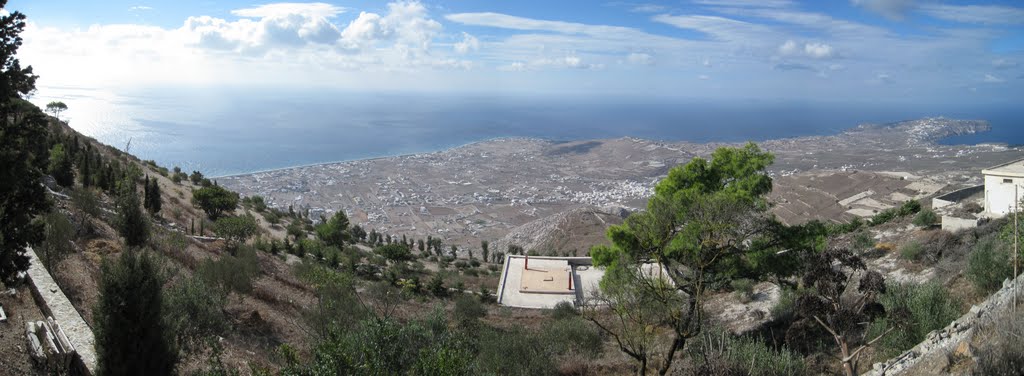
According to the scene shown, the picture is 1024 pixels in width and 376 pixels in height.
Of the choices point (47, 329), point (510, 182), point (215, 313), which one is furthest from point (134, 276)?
point (510, 182)

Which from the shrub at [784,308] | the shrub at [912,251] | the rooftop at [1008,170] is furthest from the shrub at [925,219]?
the shrub at [784,308]

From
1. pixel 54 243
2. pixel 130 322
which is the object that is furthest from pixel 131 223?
pixel 130 322

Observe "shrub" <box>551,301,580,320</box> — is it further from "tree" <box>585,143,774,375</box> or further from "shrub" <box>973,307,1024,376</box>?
"shrub" <box>973,307,1024,376</box>

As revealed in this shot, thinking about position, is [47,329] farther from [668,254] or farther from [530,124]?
[530,124]

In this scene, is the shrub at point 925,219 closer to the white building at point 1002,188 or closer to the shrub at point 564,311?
the white building at point 1002,188

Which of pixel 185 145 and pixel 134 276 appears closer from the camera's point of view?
pixel 134 276

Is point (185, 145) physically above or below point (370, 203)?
above
